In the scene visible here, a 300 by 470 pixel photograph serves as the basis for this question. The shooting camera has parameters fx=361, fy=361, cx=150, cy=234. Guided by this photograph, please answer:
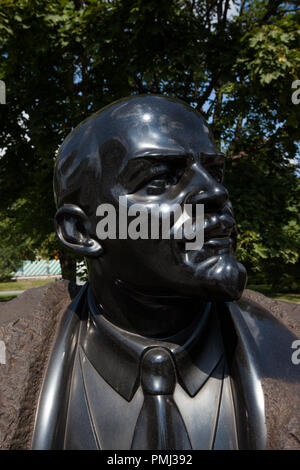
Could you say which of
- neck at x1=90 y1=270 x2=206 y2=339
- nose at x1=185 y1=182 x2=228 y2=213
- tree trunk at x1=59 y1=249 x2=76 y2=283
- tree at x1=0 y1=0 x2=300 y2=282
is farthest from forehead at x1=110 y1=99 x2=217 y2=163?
tree trunk at x1=59 y1=249 x2=76 y2=283

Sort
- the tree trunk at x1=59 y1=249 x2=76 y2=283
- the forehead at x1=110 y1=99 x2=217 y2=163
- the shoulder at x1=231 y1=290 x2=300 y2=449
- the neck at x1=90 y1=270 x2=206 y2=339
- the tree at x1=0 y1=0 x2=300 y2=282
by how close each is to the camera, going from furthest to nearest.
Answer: the tree trunk at x1=59 y1=249 x2=76 y2=283
the tree at x1=0 y1=0 x2=300 y2=282
the neck at x1=90 y1=270 x2=206 y2=339
the forehead at x1=110 y1=99 x2=217 y2=163
the shoulder at x1=231 y1=290 x2=300 y2=449

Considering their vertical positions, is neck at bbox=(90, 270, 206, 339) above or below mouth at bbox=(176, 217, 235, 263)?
below

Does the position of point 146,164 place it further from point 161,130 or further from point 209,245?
point 209,245

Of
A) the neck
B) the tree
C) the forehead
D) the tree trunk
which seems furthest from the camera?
the tree trunk

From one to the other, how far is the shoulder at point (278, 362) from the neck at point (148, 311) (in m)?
0.26

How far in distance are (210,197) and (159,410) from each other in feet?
2.49

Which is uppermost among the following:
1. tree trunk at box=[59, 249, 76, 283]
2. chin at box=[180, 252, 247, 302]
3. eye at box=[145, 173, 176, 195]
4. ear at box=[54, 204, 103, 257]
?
eye at box=[145, 173, 176, 195]

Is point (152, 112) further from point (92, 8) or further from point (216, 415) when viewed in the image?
point (92, 8)

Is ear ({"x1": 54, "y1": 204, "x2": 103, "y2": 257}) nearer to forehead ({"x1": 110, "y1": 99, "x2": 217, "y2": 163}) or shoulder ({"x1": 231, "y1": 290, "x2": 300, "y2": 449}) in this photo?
forehead ({"x1": 110, "y1": 99, "x2": 217, "y2": 163})

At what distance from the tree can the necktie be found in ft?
11.7

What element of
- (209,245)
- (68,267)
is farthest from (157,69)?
(209,245)

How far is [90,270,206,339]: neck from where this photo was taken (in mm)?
1394

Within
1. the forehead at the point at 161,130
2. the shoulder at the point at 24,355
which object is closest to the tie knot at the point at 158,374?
the shoulder at the point at 24,355

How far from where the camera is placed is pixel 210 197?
4.13 ft
